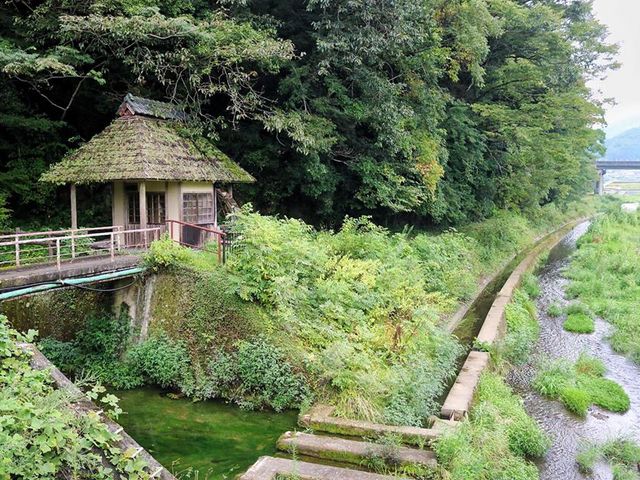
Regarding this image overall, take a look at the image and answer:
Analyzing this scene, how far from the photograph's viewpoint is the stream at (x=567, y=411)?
9086mm

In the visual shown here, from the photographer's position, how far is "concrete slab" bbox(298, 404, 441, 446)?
28.3 ft

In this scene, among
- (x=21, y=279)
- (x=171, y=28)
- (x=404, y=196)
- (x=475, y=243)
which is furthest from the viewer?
(x=475, y=243)

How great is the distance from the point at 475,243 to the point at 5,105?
20515mm

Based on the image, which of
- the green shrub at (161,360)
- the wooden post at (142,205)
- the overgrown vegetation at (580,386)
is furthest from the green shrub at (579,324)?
the wooden post at (142,205)

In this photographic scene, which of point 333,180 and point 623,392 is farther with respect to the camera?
point 333,180

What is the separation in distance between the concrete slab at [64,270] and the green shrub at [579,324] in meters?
13.2

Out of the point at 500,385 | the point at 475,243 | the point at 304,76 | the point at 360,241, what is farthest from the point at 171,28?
the point at 475,243

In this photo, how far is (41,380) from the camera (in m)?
7.22

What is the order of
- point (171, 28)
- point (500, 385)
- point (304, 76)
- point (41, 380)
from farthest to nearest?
point (304, 76) → point (171, 28) → point (500, 385) → point (41, 380)

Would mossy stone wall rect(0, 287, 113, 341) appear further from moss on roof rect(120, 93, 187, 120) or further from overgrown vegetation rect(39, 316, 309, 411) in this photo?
moss on roof rect(120, 93, 187, 120)

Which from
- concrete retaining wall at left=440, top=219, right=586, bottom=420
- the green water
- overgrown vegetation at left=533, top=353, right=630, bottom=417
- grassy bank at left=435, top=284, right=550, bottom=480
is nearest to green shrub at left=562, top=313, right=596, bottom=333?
concrete retaining wall at left=440, top=219, right=586, bottom=420

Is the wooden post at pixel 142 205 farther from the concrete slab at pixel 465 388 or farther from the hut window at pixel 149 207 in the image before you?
the concrete slab at pixel 465 388

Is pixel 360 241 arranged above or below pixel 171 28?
below

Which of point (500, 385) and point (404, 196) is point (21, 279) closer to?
point (500, 385)
